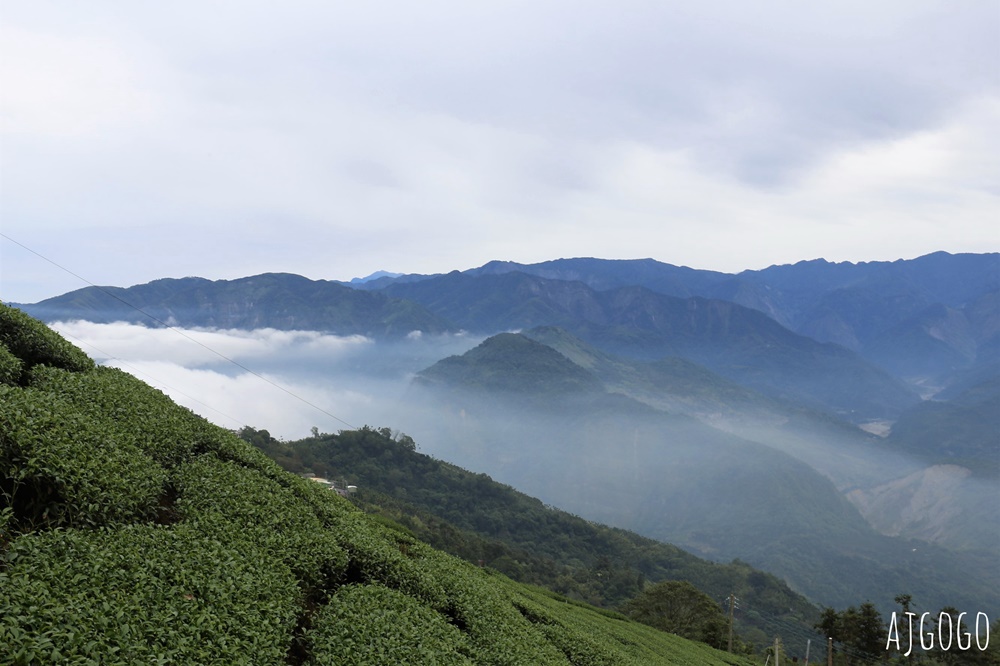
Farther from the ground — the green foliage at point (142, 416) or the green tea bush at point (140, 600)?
the green foliage at point (142, 416)

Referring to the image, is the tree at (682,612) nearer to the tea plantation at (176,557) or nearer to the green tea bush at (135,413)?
the tea plantation at (176,557)

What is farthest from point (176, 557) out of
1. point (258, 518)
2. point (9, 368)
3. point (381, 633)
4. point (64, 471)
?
point (9, 368)

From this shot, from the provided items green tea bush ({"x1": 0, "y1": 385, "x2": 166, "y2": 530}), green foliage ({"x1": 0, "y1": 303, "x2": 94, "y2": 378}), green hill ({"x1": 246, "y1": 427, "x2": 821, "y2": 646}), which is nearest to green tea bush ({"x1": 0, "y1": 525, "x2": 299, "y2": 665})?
green tea bush ({"x1": 0, "y1": 385, "x2": 166, "y2": 530})

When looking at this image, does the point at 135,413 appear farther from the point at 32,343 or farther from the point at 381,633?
the point at 381,633

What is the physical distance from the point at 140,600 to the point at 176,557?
1.55 metres

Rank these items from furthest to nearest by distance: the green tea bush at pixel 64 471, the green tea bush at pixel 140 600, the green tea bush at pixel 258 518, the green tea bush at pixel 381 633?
the green tea bush at pixel 258 518
the green tea bush at pixel 381 633
the green tea bush at pixel 64 471
the green tea bush at pixel 140 600

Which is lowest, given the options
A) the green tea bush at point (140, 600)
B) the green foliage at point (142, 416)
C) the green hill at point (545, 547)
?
the green hill at point (545, 547)

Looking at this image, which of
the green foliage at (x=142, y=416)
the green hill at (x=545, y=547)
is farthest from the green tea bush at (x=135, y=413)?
the green hill at (x=545, y=547)

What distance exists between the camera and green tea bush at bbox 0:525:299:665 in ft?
24.9

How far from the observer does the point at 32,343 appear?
16906mm

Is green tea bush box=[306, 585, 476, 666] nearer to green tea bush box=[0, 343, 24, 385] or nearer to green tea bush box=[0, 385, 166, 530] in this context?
green tea bush box=[0, 385, 166, 530]

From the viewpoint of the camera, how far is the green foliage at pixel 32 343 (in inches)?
657

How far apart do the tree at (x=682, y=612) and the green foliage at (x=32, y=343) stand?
67225 millimetres

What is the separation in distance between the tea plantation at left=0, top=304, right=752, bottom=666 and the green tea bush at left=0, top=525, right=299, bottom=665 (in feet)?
0.08
